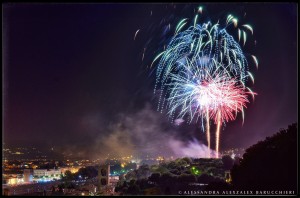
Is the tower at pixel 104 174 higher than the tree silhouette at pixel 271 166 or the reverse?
the reverse

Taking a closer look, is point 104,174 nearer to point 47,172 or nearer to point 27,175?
point 47,172

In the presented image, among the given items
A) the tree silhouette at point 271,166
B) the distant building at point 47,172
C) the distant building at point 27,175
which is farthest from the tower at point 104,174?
the tree silhouette at point 271,166

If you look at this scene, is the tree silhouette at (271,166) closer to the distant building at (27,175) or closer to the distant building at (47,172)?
the distant building at (27,175)

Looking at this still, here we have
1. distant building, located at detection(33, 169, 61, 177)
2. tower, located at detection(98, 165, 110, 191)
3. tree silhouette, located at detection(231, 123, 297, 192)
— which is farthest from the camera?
distant building, located at detection(33, 169, 61, 177)

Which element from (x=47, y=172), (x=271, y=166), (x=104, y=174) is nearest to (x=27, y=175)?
(x=47, y=172)

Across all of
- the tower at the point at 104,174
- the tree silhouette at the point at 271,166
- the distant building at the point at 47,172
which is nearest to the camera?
the tree silhouette at the point at 271,166

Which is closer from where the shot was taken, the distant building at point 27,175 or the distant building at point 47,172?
the distant building at point 27,175

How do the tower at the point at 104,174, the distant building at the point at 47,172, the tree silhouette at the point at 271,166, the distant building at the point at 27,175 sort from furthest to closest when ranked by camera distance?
the distant building at the point at 47,172 → the distant building at the point at 27,175 → the tower at the point at 104,174 → the tree silhouette at the point at 271,166

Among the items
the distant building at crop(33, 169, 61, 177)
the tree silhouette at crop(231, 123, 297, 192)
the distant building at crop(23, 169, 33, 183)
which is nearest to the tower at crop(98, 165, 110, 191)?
the distant building at crop(33, 169, 61, 177)

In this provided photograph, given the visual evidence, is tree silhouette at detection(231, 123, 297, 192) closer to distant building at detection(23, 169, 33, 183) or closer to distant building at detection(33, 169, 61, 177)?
distant building at detection(23, 169, 33, 183)

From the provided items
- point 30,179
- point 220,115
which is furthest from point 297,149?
point 30,179

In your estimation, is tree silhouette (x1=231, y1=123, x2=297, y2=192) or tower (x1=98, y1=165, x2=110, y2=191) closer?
tree silhouette (x1=231, y1=123, x2=297, y2=192)
